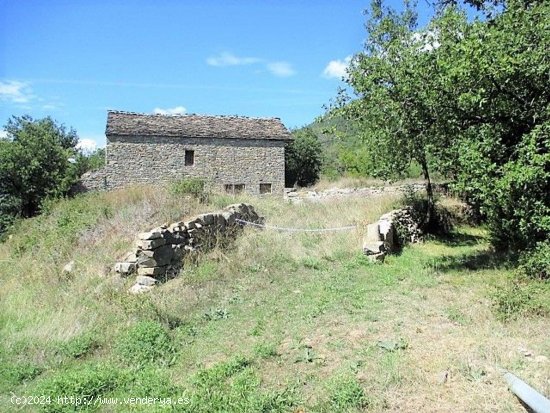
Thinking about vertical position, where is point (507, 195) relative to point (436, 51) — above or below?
below

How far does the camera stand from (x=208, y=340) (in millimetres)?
6199

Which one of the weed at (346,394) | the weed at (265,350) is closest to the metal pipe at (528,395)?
the weed at (346,394)

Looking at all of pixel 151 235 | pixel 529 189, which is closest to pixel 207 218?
pixel 151 235

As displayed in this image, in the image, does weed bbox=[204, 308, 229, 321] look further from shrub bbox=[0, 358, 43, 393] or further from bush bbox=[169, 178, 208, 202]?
bush bbox=[169, 178, 208, 202]

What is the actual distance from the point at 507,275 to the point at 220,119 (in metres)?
22.3

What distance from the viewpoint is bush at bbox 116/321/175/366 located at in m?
5.70

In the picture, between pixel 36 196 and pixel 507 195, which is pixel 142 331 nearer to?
pixel 507 195

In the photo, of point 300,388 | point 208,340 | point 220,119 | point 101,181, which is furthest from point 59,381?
point 220,119

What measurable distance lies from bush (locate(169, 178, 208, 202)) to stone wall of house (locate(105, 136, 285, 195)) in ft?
37.6

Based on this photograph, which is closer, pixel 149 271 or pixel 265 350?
pixel 265 350

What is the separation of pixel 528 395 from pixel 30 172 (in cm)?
2267

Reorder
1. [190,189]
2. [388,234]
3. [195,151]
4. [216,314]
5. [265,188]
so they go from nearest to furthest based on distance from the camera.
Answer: [216,314] → [388,234] → [190,189] → [195,151] → [265,188]

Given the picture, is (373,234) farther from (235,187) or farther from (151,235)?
(235,187)

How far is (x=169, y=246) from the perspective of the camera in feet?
30.7
